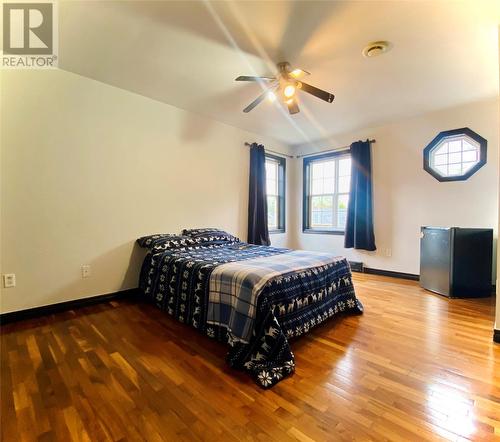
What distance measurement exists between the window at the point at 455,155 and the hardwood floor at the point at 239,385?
219 centimetres

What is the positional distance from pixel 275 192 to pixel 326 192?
3.31 ft

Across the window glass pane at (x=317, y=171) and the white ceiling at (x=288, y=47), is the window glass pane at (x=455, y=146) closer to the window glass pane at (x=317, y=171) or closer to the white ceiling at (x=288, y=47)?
the white ceiling at (x=288, y=47)

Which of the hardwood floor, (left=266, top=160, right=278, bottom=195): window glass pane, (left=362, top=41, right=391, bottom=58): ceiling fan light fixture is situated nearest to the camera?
the hardwood floor

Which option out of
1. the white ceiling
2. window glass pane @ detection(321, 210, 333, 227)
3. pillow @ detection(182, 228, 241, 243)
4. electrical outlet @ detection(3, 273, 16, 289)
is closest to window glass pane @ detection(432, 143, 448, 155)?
the white ceiling

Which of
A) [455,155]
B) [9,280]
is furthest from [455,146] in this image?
[9,280]

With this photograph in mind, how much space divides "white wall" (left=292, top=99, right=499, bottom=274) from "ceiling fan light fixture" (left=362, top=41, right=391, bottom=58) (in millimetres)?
2048

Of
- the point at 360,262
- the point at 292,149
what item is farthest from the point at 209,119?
the point at 360,262

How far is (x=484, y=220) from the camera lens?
11.2 feet

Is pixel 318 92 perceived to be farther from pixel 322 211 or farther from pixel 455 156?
pixel 322 211

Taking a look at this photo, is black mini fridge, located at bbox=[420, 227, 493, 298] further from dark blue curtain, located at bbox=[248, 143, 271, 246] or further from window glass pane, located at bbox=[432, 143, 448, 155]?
dark blue curtain, located at bbox=[248, 143, 271, 246]

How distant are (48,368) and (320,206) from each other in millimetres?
4672

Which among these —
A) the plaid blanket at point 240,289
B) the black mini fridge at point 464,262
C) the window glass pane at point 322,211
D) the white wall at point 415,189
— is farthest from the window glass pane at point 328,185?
the plaid blanket at point 240,289

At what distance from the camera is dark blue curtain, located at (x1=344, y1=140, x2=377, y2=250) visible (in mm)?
4336

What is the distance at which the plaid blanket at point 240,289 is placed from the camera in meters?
1.79
